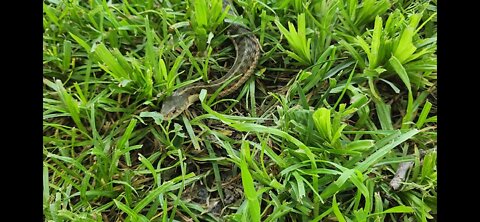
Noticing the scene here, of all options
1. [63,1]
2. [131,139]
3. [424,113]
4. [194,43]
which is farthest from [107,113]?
[424,113]

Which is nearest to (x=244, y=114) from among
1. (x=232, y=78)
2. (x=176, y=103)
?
(x=232, y=78)

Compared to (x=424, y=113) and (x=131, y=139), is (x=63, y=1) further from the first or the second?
(x=424, y=113)

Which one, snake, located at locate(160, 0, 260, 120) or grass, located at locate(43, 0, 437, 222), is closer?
grass, located at locate(43, 0, 437, 222)

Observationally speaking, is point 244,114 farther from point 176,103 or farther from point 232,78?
point 176,103

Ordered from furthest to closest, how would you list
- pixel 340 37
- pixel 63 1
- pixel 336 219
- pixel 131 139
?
pixel 63 1 < pixel 340 37 < pixel 131 139 < pixel 336 219

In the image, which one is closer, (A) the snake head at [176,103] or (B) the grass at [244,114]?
(B) the grass at [244,114]
